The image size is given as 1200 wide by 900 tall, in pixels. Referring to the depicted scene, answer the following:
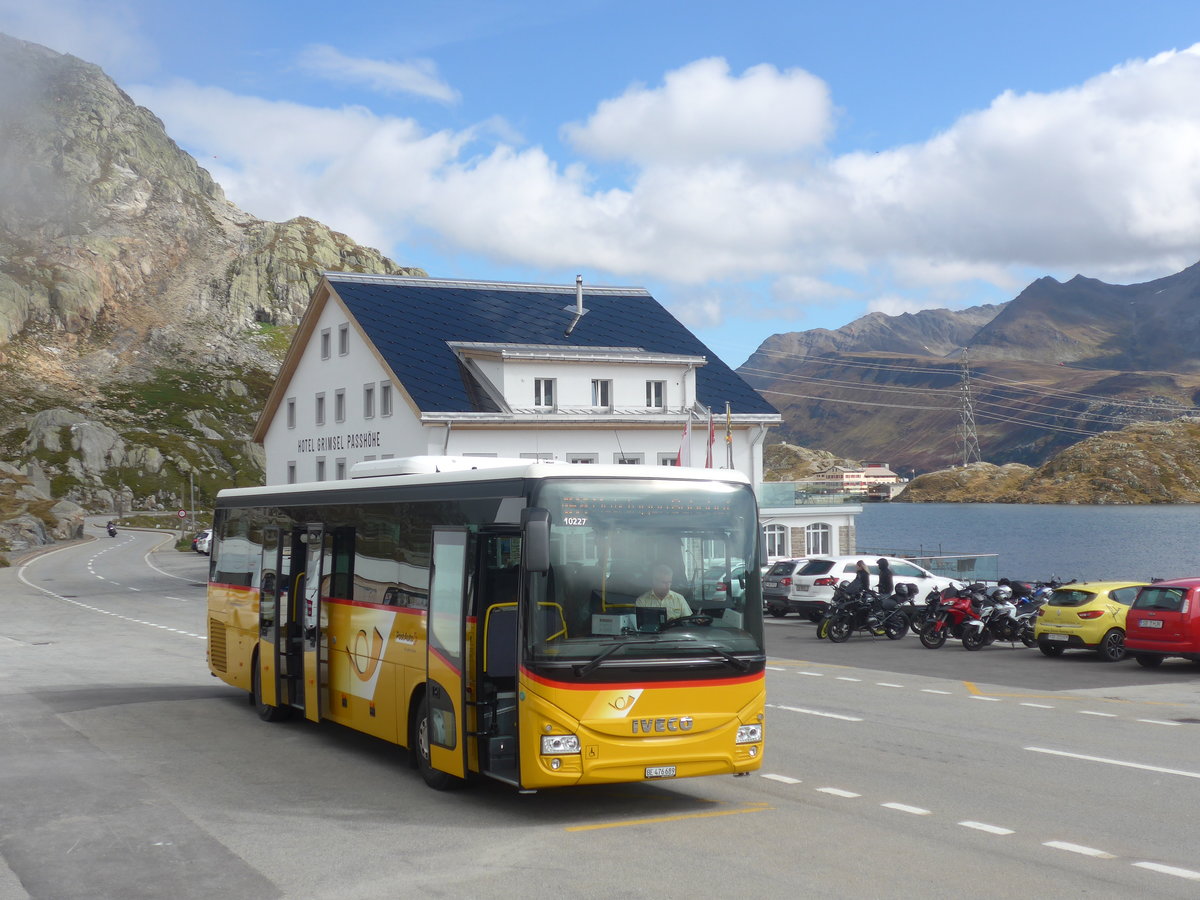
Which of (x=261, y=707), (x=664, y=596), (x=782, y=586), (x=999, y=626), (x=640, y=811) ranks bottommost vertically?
(x=640, y=811)

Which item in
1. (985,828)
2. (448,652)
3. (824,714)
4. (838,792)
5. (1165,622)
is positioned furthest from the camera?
(1165,622)

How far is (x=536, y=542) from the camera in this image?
949 cm

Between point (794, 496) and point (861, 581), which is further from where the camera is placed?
point (794, 496)

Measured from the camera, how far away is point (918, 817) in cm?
983

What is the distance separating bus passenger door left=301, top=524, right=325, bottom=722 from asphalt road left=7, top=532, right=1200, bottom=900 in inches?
19.7

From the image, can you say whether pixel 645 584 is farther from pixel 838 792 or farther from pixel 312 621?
pixel 312 621

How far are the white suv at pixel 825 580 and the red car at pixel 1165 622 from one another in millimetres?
11787

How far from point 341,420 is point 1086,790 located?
150 feet

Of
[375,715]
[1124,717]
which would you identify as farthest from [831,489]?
[375,715]

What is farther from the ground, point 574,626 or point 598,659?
point 574,626

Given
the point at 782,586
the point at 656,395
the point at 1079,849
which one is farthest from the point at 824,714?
the point at 656,395

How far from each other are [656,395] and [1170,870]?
46544mm

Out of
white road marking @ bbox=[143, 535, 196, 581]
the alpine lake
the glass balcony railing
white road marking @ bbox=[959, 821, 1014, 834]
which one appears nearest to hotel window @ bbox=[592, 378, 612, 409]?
the glass balcony railing

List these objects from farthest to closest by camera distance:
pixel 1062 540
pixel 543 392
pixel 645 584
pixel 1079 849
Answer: pixel 1062 540
pixel 543 392
pixel 645 584
pixel 1079 849
